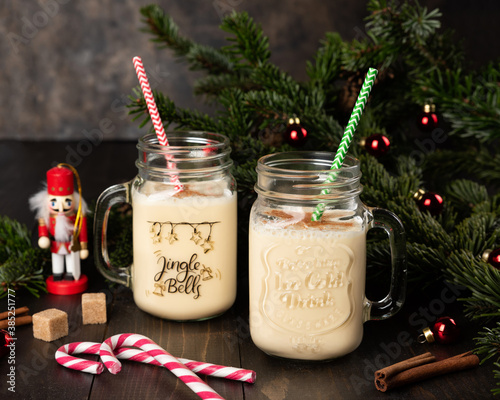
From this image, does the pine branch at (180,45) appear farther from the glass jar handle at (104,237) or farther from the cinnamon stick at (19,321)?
the cinnamon stick at (19,321)

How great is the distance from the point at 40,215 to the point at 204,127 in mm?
371

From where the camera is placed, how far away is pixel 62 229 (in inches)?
48.4

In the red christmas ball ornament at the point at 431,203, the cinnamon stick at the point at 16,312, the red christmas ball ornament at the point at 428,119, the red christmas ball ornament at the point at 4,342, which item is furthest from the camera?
the red christmas ball ornament at the point at 428,119

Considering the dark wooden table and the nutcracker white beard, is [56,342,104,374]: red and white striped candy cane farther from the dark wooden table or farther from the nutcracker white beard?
the nutcracker white beard

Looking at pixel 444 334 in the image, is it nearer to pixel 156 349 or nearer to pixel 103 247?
pixel 156 349

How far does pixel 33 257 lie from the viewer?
1.28 m

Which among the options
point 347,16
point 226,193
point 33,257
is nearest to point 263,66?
point 226,193

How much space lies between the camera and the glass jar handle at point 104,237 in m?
1.18

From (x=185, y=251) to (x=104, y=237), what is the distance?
21cm

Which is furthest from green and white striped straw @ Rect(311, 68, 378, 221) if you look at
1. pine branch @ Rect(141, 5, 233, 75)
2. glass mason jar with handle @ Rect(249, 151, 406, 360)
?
pine branch @ Rect(141, 5, 233, 75)

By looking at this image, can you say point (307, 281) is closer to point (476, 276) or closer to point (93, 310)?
point (476, 276)

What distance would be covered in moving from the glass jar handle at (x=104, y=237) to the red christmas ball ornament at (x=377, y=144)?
0.49 metres

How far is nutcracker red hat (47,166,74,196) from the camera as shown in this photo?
122 centimetres

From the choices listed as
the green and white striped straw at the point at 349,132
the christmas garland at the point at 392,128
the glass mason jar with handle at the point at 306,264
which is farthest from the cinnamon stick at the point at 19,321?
the green and white striped straw at the point at 349,132
